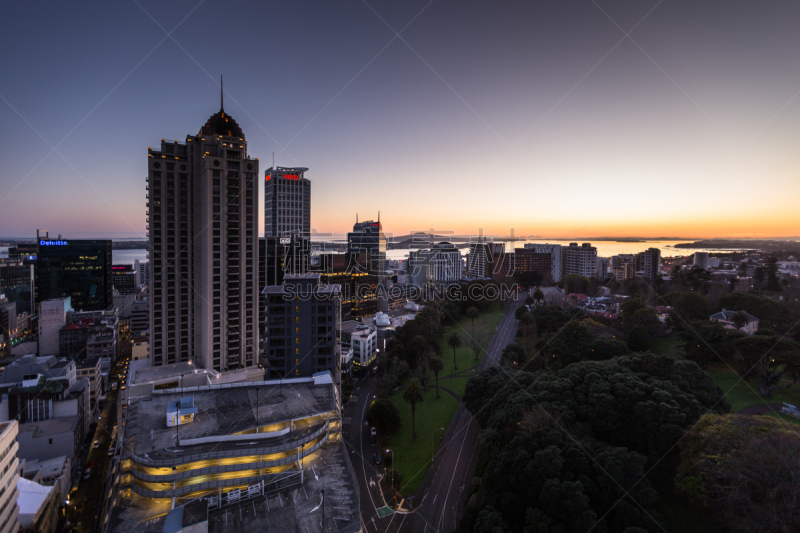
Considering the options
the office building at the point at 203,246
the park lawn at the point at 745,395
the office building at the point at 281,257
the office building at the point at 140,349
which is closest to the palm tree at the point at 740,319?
the park lawn at the point at 745,395

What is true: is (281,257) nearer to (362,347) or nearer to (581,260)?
(362,347)

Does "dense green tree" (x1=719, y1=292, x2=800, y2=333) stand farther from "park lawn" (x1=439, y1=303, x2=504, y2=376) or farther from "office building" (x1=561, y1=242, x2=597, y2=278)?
"office building" (x1=561, y1=242, x2=597, y2=278)

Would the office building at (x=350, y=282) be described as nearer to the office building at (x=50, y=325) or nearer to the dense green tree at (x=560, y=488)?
the office building at (x=50, y=325)

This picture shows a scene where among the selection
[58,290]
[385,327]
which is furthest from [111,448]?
[58,290]

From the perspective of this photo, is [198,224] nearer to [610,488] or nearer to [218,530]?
[218,530]

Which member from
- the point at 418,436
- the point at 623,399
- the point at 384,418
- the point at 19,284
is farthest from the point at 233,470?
the point at 19,284

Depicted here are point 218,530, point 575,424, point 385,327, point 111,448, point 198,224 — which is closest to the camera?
point 218,530

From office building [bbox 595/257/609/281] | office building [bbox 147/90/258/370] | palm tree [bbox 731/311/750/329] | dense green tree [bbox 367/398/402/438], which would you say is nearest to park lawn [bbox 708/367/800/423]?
palm tree [bbox 731/311/750/329]
